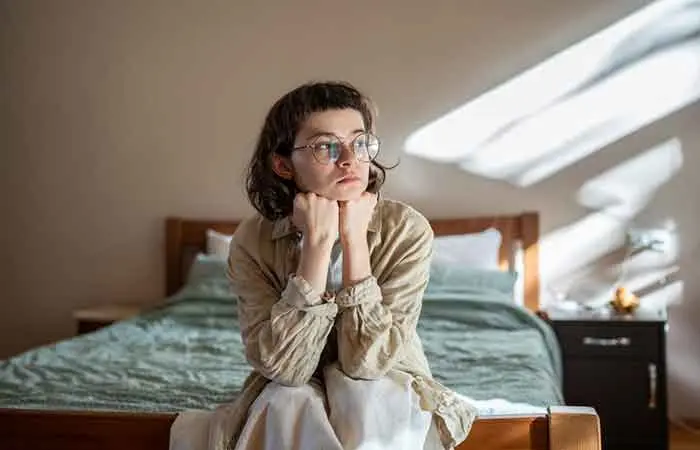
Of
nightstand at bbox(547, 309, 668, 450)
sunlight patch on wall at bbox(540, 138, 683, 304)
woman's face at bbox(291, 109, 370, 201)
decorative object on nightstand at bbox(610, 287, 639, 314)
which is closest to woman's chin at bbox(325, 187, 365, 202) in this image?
woman's face at bbox(291, 109, 370, 201)

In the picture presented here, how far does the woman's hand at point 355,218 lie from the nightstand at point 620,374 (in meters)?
1.82

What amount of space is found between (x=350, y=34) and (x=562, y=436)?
99.1 inches

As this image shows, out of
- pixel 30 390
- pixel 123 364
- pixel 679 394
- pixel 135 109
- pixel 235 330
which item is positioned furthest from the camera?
pixel 135 109

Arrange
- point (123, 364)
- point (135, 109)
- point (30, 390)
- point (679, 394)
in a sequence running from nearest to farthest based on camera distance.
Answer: point (30, 390) < point (123, 364) < point (679, 394) < point (135, 109)

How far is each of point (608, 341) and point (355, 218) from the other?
1908 mm

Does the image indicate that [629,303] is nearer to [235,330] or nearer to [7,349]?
[235,330]

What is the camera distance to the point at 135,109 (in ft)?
13.1

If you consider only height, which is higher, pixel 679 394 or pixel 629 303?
pixel 629 303

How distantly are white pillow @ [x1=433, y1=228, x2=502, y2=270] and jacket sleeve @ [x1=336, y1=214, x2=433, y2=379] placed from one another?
70.8 inches

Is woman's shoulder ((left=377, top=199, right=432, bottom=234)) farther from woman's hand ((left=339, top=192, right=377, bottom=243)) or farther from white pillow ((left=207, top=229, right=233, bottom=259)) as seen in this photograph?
white pillow ((left=207, top=229, right=233, bottom=259))

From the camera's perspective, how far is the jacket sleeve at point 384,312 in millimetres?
1547

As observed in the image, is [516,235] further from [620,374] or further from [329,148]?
[329,148]

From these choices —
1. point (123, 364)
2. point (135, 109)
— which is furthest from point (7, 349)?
point (123, 364)

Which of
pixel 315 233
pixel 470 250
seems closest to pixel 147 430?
pixel 315 233
